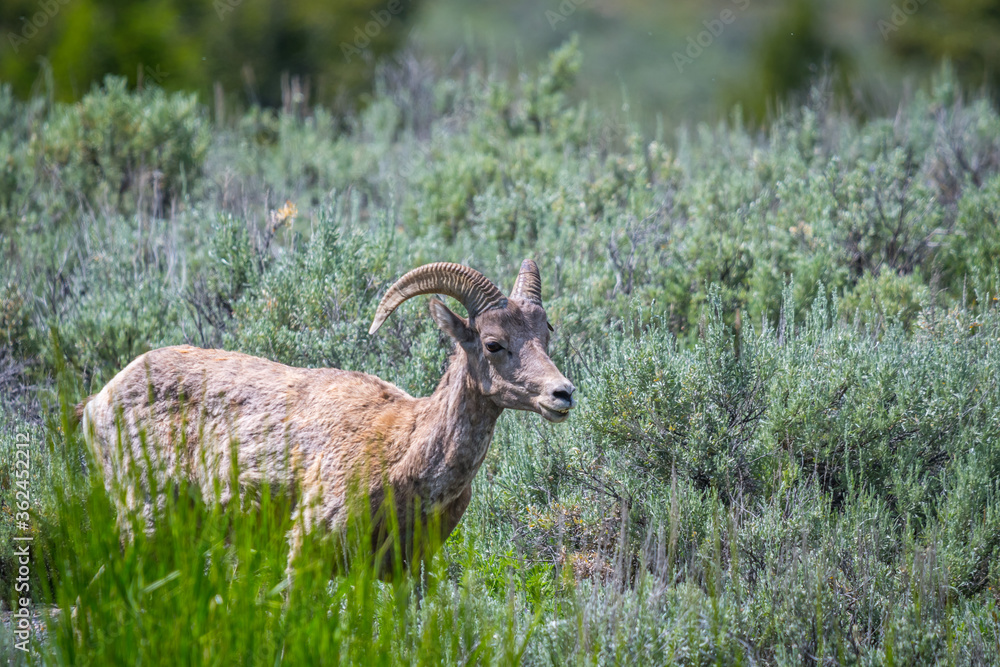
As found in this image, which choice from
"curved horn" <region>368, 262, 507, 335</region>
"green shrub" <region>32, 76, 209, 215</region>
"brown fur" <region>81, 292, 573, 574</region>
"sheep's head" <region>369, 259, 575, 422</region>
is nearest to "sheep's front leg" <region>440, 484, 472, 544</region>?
"brown fur" <region>81, 292, 573, 574</region>

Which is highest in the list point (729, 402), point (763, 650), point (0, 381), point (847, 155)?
point (847, 155)

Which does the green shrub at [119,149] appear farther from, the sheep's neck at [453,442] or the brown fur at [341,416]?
the sheep's neck at [453,442]

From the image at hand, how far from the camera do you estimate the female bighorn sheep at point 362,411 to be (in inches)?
185

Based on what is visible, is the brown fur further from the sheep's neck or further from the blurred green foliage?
the blurred green foliage

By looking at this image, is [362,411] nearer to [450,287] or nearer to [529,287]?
[450,287]

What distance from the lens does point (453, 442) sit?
186 inches

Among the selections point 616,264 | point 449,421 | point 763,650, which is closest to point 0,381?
point 449,421

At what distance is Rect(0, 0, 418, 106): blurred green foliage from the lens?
16.3m

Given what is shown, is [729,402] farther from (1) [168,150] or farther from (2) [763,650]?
(1) [168,150]

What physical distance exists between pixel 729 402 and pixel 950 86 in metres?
10.2

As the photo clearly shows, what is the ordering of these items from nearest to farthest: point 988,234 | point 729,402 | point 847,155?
point 729,402 < point 988,234 < point 847,155

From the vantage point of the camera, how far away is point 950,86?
14023 millimetres

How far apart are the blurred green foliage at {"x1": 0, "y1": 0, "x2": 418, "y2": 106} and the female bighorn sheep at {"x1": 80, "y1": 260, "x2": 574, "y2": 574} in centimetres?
1128

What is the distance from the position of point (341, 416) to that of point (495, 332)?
0.91 m
